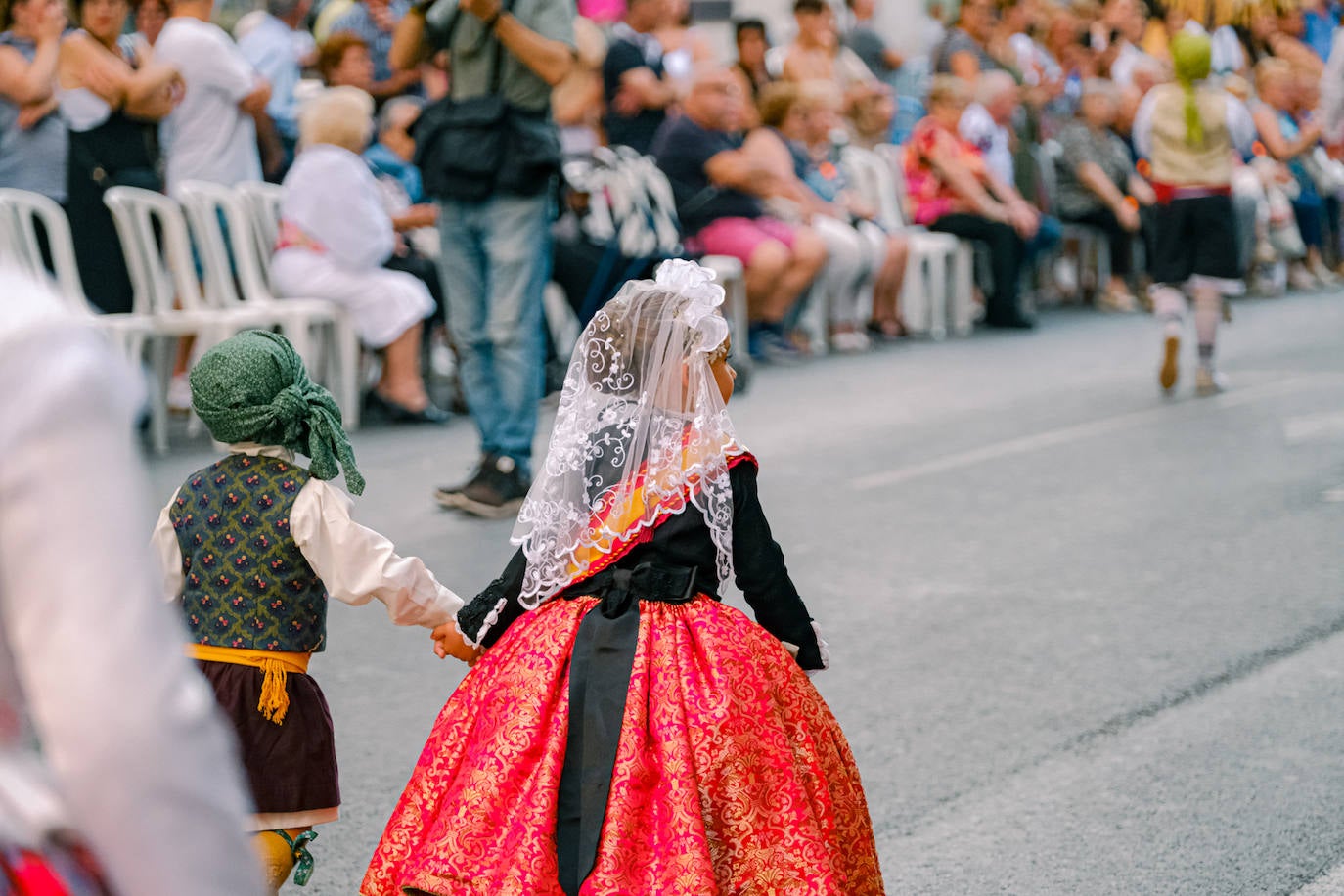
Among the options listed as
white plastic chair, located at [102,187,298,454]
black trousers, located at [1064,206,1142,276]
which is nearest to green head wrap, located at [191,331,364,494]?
white plastic chair, located at [102,187,298,454]

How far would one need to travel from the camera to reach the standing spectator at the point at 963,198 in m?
14.0

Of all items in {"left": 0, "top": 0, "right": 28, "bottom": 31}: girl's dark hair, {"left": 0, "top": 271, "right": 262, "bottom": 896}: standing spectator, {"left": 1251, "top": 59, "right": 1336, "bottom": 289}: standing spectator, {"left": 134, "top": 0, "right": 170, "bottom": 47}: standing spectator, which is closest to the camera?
{"left": 0, "top": 271, "right": 262, "bottom": 896}: standing spectator

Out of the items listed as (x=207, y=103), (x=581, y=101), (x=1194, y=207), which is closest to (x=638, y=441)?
(x=207, y=103)

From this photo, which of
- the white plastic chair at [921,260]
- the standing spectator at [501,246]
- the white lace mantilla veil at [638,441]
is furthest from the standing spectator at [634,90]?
the white lace mantilla veil at [638,441]

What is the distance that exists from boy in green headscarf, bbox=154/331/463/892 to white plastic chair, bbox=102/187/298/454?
5676mm

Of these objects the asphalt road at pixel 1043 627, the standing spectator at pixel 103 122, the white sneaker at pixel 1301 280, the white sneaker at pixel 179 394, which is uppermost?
the standing spectator at pixel 103 122

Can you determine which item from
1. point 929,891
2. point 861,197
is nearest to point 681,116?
point 861,197

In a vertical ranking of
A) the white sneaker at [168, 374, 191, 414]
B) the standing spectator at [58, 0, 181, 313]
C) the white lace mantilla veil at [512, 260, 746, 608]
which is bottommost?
the white sneaker at [168, 374, 191, 414]

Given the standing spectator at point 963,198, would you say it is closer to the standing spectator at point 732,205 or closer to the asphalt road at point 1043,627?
the standing spectator at point 732,205

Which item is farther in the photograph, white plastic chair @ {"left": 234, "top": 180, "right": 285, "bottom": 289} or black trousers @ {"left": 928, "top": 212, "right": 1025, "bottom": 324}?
black trousers @ {"left": 928, "top": 212, "right": 1025, "bottom": 324}

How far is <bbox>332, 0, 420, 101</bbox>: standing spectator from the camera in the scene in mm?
10750

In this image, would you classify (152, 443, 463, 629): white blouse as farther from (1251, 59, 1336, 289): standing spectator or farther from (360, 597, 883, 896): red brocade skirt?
(1251, 59, 1336, 289): standing spectator

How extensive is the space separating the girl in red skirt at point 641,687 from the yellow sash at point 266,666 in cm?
26

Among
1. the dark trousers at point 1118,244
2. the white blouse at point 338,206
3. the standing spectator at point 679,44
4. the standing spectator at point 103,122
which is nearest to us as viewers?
the standing spectator at point 103,122
